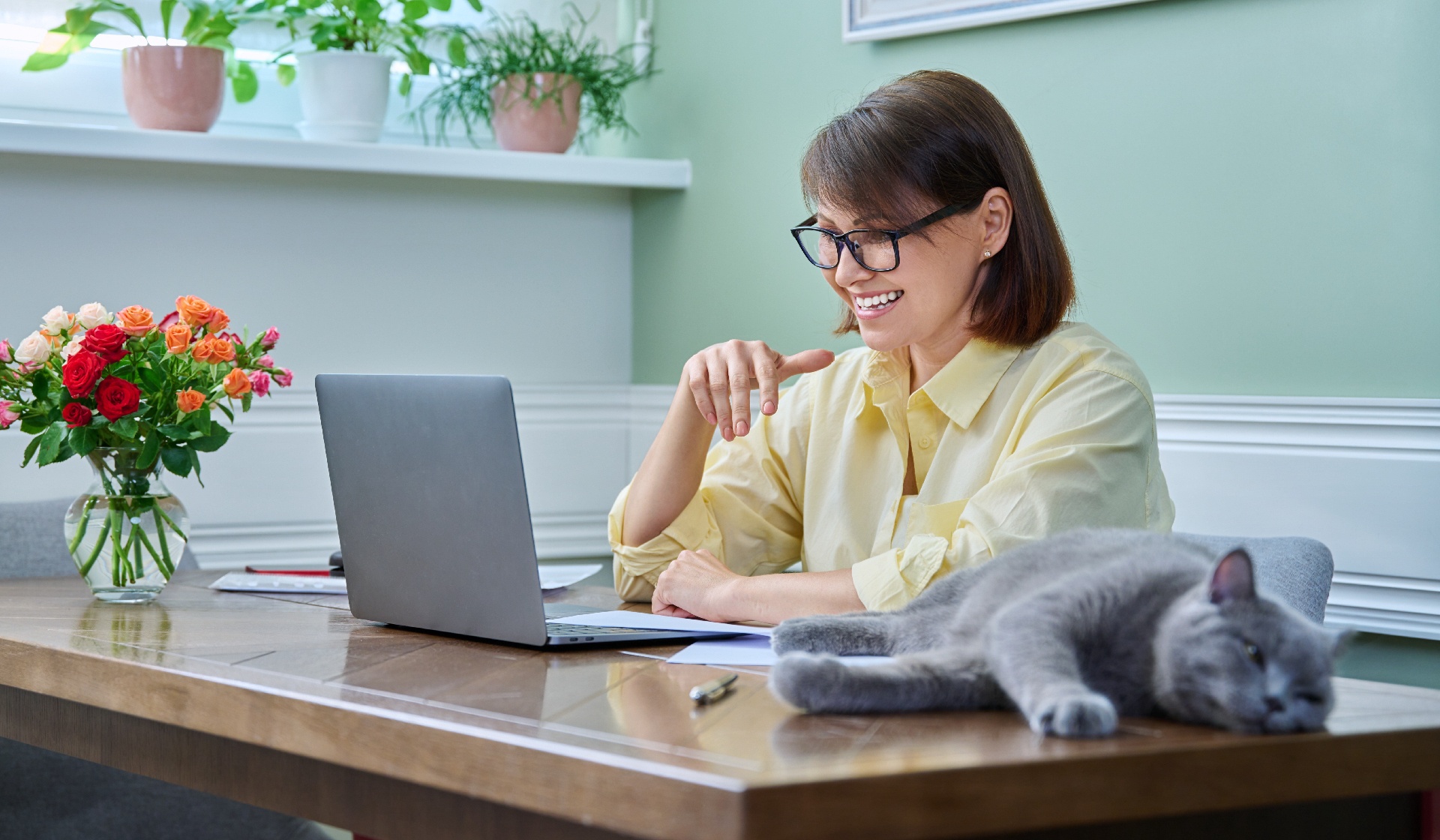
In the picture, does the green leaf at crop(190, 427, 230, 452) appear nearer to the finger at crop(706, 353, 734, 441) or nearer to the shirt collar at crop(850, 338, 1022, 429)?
the finger at crop(706, 353, 734, 441)

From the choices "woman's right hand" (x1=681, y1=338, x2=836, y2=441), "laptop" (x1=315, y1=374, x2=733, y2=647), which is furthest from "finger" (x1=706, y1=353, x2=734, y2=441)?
"laptop" (x1=315, y1=374, x2=733, y2=647)

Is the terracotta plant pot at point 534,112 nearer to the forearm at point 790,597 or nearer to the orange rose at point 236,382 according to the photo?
the orange rose at point 236,382

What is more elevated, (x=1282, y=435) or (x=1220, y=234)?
(x=1220, y=234)

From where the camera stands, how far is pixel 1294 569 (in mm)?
1207

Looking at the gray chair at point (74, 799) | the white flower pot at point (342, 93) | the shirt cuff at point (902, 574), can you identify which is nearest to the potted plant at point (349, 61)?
the white flower pot at point (342, 93)

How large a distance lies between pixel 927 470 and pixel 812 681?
80 cm

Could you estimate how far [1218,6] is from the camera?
1.77 meters

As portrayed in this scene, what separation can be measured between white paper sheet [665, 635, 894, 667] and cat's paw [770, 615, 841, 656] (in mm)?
17

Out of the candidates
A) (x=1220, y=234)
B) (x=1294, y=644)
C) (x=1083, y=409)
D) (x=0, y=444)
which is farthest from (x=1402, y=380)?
(x=0, y=444)

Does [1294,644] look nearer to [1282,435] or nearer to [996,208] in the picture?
[996,208]

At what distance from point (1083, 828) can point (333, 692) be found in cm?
50

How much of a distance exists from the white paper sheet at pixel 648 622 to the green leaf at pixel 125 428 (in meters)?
0.52

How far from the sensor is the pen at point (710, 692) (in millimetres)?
865

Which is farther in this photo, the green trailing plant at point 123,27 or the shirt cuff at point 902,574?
the green trailing plant at point 123,27
